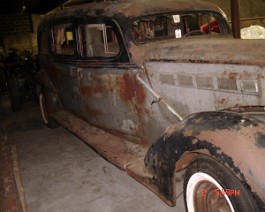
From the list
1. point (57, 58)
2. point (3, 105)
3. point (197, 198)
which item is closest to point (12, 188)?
point (57, 58)

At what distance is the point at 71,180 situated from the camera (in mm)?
3561

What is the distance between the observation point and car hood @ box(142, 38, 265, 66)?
2.12 m

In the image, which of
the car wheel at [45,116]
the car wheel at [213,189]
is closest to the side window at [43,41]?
the car wheel at [45,116]

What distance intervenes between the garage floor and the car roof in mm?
1719

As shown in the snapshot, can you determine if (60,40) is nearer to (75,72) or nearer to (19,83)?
(75,72)

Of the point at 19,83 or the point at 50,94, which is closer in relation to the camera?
the point at 50,94

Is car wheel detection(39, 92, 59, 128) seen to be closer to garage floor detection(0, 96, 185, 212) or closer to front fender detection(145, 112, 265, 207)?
garage floor detection(0, 96, 185, 212)

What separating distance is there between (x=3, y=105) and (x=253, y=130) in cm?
705

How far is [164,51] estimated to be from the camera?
2.78 meters

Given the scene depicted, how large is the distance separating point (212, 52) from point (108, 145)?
5.14 feet

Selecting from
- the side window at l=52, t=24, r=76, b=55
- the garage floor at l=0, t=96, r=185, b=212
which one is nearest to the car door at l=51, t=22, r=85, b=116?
the side window at l=52, t=24, r=76, b=55

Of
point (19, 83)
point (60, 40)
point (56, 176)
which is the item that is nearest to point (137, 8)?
point (60, 40)

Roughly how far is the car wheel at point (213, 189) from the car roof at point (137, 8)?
1.73 m

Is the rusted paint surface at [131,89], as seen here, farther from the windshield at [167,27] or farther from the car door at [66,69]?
the car door at [66,69]
